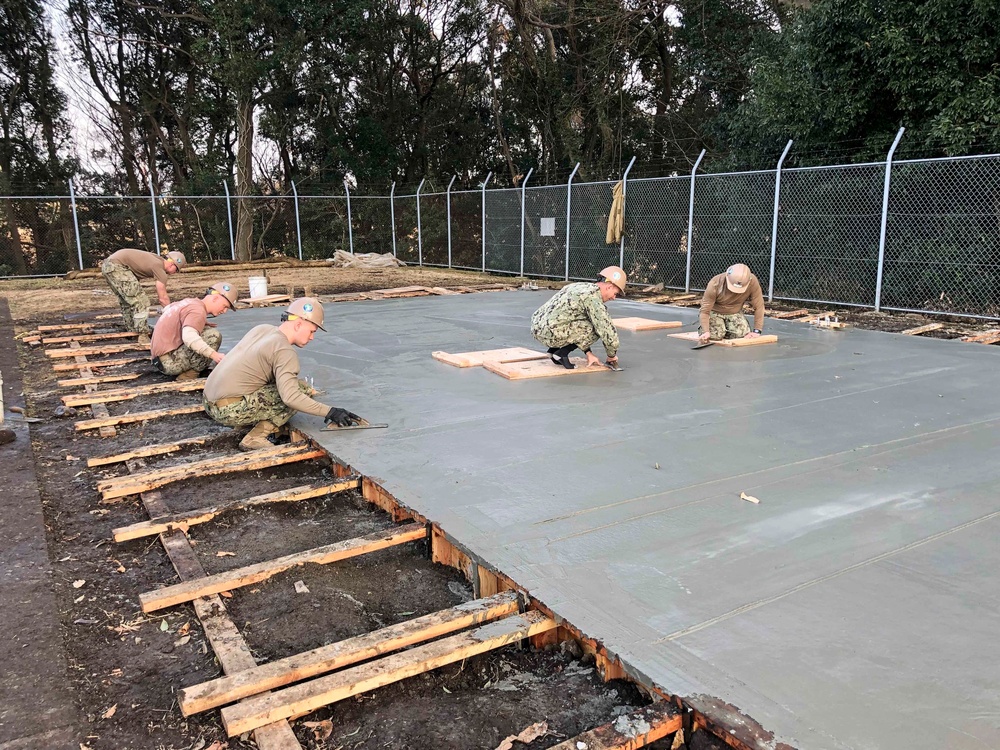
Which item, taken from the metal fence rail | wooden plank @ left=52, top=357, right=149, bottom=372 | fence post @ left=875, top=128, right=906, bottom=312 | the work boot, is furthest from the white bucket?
fence post @ left=875, top=128, right=906, bottom=312

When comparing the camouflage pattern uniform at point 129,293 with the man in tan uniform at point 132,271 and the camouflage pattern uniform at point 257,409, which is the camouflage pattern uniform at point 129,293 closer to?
the man in tan uniform at point 132,271

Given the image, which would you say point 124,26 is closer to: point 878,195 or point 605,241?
point 605,241

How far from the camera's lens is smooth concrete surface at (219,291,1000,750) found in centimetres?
200

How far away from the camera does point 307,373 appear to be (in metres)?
6.22

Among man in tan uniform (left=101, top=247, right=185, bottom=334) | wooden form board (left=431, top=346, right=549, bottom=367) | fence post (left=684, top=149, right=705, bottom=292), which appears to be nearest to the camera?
wooden form board (left=431, top=346, right=549, bottom=367)

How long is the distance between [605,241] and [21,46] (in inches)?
725

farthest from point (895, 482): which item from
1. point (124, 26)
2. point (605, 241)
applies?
point (124, 26)

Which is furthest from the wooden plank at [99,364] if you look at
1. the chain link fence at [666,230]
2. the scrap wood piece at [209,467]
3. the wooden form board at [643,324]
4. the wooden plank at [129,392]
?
the chain link fence at [666,230]

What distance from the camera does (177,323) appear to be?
6.03m

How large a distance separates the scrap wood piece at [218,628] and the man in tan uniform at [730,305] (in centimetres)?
538

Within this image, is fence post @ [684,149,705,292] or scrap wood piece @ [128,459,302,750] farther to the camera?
fence post @ [684,149,705,292]

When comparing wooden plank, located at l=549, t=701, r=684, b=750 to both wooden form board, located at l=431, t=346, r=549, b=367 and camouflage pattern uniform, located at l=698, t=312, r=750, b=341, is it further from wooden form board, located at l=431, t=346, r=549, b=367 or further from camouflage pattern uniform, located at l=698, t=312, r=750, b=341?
camouflage pattern uniform, located at l=698, t=312, r=750, b=341

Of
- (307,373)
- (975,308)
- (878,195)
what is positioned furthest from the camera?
(878,195)

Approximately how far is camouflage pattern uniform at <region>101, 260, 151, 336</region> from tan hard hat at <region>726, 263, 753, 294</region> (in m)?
6.26
